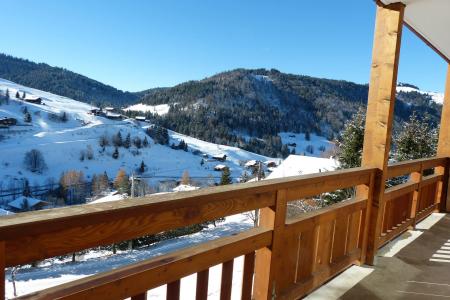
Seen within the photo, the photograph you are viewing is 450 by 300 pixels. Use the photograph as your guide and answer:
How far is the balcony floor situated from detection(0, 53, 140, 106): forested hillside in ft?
553

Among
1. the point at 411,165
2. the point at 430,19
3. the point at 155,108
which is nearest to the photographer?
the point at 430,19

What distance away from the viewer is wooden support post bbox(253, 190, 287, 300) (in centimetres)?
211

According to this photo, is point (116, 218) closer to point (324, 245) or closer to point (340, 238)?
point (324, 245)

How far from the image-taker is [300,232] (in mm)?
2371

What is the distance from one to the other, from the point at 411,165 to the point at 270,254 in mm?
2709

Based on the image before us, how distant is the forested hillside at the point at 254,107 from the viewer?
128250 mm

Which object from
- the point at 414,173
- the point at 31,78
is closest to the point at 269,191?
the point at 414,173

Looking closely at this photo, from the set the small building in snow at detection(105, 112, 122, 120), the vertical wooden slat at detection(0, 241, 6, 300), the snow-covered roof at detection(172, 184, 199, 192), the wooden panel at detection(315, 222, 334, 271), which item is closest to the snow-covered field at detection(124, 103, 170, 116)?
the small building in snow at detection(105, 112, 122, 120)

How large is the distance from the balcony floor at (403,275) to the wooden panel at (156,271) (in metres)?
1.04

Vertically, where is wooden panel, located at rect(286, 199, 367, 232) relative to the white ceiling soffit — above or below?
below

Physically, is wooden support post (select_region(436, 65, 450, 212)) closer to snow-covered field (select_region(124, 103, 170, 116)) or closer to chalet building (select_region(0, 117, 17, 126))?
chalet building (select_region(0, 117, 17, 126))

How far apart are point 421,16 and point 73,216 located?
11.2 feet

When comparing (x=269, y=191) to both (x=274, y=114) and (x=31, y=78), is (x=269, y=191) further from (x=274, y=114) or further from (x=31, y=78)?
(x=31, y=78)

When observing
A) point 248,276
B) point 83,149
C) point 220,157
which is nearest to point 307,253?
point 248,276
